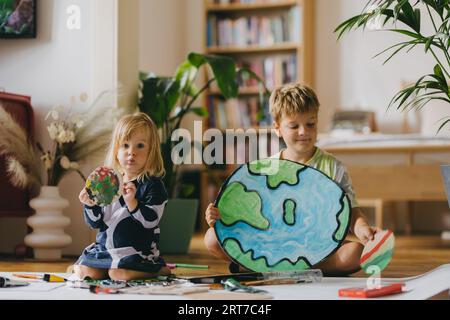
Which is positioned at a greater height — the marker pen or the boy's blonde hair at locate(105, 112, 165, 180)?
the boy's blonde hair at locate(105, 112, 165, 180)

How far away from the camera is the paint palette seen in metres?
1.97

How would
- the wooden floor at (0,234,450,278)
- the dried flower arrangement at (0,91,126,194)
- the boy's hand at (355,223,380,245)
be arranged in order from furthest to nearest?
the dried flower arrangement at (0,91,126,194)
the wooden floor at (0,234,450,278)
the boy's hand at (355,223,380,245)

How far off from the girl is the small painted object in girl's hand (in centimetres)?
2

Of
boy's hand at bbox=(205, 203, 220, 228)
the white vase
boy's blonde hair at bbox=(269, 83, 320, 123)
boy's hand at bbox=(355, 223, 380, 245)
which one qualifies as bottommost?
the white vase

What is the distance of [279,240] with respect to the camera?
212 centimetres

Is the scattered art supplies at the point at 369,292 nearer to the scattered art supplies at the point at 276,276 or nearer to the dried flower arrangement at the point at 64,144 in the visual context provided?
the scattered art supplies at the point at 276,276

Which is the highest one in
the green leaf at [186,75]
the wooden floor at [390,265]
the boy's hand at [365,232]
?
the green leaf at [186,75]

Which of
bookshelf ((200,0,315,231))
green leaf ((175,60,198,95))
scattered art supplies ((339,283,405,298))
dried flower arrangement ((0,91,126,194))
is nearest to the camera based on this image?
scattered art supplies ((339,283,405,298))

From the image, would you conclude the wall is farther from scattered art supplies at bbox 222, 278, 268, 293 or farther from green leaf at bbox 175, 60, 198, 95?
scattered art supplies at bbox 222, 278, 268, 293

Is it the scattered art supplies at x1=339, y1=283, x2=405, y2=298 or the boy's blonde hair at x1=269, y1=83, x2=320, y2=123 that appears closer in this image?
the scattered art supplies at x1=339, y1=283, x2=405, y2=298

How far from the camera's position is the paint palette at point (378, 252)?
197 cm

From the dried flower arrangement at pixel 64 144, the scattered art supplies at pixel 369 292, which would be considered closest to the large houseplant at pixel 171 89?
the dried flower arrangement at pixel 64 144

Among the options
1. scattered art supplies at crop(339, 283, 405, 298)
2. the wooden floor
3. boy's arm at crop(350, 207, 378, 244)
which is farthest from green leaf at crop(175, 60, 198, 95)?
scattered art supplies at crop(339, 283, 405, 298)
